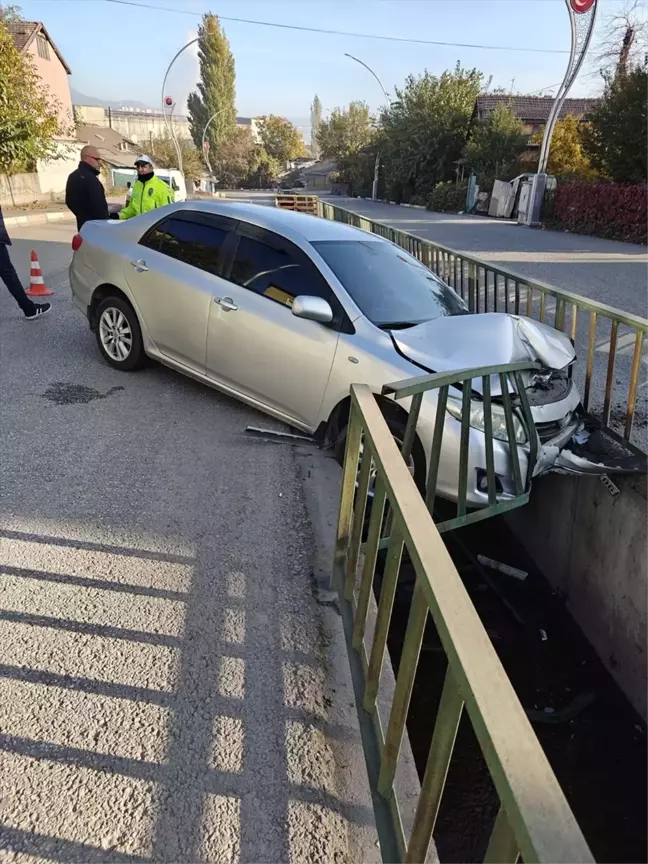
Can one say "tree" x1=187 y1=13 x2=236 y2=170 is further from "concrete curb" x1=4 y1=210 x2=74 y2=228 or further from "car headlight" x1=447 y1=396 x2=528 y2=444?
"car headlight" x1=447 y1=396 x2=528 y2=444

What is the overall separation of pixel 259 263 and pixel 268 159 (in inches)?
3638

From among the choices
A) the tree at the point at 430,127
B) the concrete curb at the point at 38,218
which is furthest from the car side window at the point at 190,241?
the tree at the point at 430,127

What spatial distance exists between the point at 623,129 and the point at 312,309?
20.7m

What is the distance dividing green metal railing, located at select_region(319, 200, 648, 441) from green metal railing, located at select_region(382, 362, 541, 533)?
0.90m

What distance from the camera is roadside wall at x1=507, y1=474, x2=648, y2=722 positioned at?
399 centimetres

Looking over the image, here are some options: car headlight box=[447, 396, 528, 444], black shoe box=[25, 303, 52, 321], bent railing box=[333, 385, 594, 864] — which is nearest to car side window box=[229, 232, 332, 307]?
car headlight box=[447, 396, 528, 444]

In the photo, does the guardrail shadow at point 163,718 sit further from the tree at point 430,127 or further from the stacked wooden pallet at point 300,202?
the tree at point 430,127

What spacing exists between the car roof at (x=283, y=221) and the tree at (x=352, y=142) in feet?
161

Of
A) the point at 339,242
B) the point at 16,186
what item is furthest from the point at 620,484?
the point at 16,186

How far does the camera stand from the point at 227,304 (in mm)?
5129

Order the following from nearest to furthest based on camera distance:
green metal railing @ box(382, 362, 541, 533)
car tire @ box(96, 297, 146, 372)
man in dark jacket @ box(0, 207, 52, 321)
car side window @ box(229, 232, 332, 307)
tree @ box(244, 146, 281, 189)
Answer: green metal railing @ box(382, 362, 541, 533), car side window @ box(229, 232, 332, 307), car tire @ box(96, 297, 146, 372), man in dark jacket @ box(0, 207, 52, 321), tree @ box(244, 146, 281, 189)

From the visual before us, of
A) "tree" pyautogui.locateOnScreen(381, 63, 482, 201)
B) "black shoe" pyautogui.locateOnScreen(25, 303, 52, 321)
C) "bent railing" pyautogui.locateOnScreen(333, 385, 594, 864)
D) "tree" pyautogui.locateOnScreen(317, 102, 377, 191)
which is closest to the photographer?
"bent railing" pyautogui.locateOnScreen(333, 385, 594, 864)

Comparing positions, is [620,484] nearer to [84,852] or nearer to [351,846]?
[351,846]

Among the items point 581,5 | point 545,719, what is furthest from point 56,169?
point 545,719
